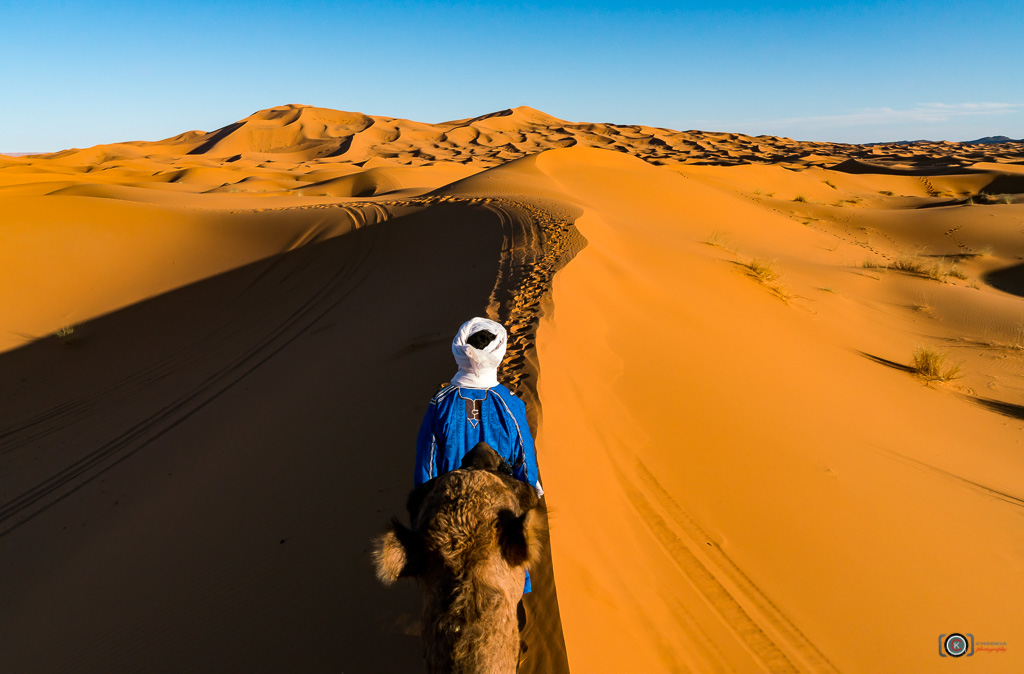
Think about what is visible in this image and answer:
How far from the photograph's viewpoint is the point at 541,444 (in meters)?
3.72

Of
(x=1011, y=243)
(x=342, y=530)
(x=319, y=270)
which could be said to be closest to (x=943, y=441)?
(x=342, y=530)

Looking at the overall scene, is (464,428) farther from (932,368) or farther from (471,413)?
(932,368)

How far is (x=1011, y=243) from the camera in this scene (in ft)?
55.1

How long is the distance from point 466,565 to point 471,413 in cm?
76

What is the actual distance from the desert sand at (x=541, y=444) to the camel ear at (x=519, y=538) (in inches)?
47.9

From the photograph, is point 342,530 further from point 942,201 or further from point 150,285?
point 942,201

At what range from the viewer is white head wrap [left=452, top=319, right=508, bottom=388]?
2027mm

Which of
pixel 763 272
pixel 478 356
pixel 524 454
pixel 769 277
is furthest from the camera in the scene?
pixel 763 272

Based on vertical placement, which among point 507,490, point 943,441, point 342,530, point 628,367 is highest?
point 507,490

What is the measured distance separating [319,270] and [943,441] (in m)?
11.2

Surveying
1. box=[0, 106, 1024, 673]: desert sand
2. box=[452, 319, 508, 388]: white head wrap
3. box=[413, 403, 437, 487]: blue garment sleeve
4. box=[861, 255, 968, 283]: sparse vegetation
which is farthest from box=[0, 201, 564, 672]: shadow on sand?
box=[861, 255, 968, 283]: sparse vegetation

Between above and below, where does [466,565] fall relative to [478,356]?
below

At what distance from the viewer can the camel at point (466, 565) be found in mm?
1314

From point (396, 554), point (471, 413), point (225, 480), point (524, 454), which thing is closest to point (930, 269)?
point (524, 454)
